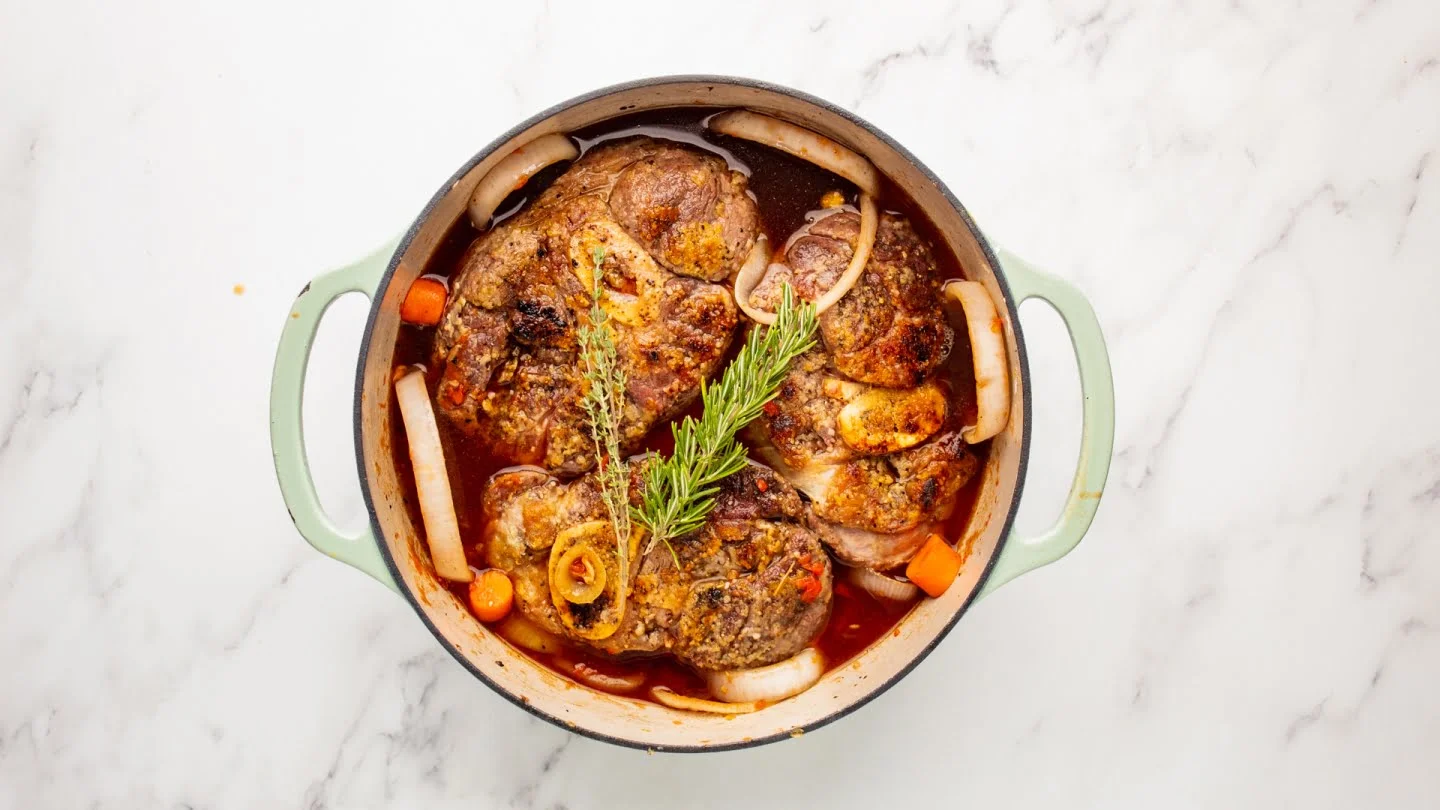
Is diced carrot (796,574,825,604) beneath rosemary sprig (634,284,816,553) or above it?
beneath

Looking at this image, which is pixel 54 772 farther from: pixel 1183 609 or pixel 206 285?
pixel 1183 609

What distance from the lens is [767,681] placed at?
2701 mm

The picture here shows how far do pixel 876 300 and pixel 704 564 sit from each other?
713mm

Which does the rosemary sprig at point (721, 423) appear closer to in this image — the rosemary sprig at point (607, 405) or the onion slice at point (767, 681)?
the rosemary sprig at point (607, 405)

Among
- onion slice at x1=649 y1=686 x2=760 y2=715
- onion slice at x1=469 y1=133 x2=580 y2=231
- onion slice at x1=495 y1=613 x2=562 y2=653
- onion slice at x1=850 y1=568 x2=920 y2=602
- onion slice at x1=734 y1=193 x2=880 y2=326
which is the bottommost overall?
onion slice at x1=495 y1=613 x2=562 y2=653

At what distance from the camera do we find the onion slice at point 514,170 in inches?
102

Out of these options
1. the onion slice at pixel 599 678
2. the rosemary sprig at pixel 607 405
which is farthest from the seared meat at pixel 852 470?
the onion slice at pixel 599 678

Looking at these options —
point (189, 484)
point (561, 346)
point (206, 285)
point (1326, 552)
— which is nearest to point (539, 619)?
point (561, 346)

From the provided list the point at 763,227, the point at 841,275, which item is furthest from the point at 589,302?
the point at 841,275

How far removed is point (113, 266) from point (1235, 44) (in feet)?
9.68

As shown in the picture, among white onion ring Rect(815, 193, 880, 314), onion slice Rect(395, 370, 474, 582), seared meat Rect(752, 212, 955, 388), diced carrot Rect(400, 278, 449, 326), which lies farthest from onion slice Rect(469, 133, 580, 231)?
white onion ring Rect(815, 193, 880, 314)

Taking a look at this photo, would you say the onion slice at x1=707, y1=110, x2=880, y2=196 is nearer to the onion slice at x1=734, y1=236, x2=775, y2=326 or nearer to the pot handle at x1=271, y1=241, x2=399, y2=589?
the onion slice at x1=734, y1=236, x2=775, y2=326

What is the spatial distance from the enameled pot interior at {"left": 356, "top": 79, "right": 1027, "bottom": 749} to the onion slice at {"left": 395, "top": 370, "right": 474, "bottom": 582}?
0.06 metres

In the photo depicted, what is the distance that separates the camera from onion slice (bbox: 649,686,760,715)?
8.87ft
